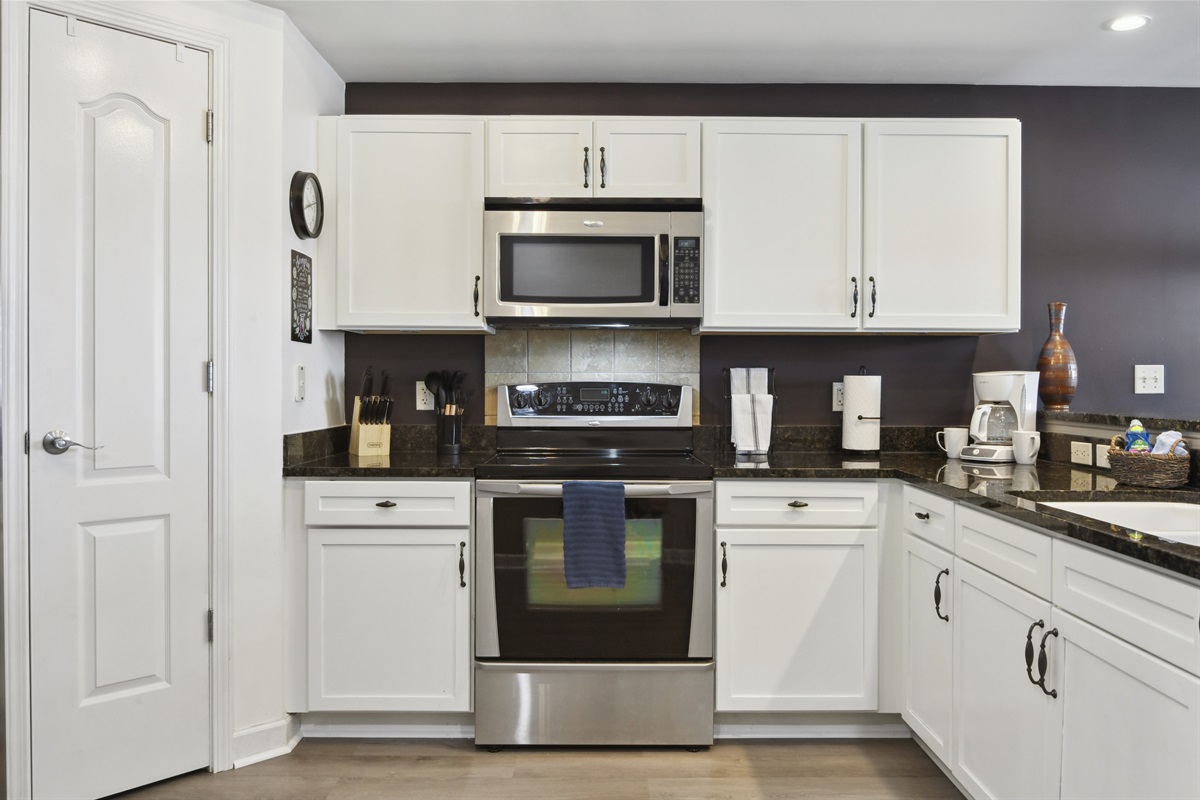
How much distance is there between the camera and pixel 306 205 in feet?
7.78

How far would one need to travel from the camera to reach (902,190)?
8.36ft

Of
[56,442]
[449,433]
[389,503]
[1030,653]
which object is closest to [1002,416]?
[1030,653]

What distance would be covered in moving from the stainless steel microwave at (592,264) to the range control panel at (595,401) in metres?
0.34

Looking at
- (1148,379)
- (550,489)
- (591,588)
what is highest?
(1148,379)

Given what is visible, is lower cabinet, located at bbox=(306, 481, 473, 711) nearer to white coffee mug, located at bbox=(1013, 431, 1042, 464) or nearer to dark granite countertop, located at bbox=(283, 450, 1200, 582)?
dark granite countertop, located at bbox=(283, 450, 1200, 582)

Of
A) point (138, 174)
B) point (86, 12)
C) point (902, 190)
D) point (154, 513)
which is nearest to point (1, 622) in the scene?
point (154, 513)

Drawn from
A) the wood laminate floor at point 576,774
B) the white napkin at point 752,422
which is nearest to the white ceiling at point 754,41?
the white napkin at point 752,422

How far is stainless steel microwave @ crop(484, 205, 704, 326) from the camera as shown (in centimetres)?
248

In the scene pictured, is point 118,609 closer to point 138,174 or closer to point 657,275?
point 138,174

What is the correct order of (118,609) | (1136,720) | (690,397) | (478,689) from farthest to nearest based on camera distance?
(690,397), (478,689), (118,609), (1136,720)

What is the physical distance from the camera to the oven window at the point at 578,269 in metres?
2.50

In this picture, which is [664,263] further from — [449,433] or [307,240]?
[307,240]

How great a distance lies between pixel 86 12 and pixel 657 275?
69.9 inches

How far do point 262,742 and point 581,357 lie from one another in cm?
168
